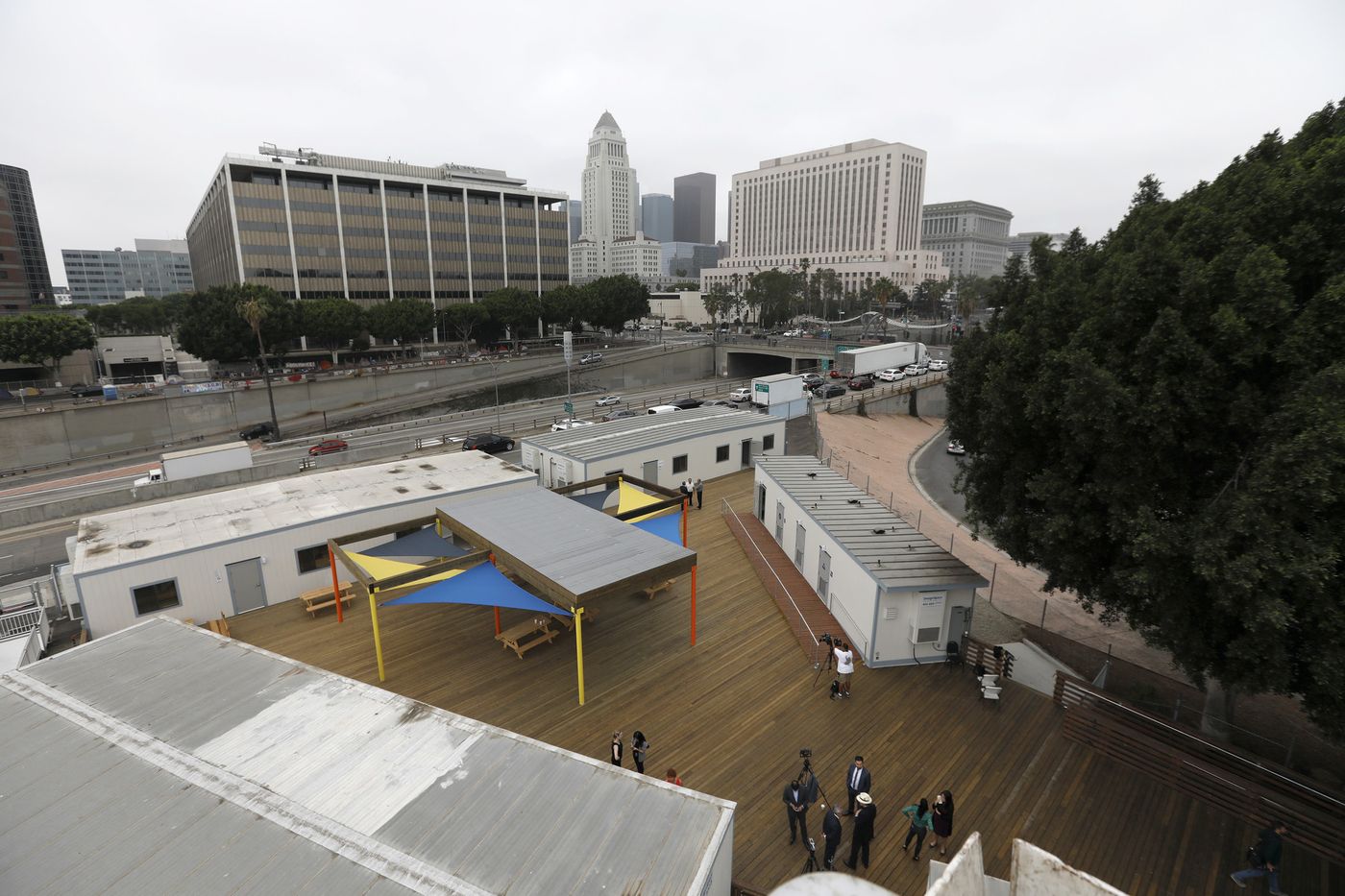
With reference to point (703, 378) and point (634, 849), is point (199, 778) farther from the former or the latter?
point (703, 378)

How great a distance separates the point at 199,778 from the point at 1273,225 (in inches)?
853

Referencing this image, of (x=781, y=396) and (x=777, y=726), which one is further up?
(x=781, y=396)

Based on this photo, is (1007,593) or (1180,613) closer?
(1180,613)

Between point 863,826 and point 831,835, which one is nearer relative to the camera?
point 831,835

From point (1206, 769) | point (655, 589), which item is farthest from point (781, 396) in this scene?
point (1206, 769)

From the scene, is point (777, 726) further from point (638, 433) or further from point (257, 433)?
point (257, 433)

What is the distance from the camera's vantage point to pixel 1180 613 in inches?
450

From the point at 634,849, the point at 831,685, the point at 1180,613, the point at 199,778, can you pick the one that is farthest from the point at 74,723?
the point at 1180,613

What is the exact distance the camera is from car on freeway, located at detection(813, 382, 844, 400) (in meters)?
65.2

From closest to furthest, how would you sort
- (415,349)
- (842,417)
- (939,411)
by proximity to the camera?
(842,417) → (939,411) → (415,349)

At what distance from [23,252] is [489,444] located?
139278mm

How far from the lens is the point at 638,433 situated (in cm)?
3306

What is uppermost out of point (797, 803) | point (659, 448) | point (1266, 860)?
point (659, 448)

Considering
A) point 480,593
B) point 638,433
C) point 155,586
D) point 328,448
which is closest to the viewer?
point 480,593
